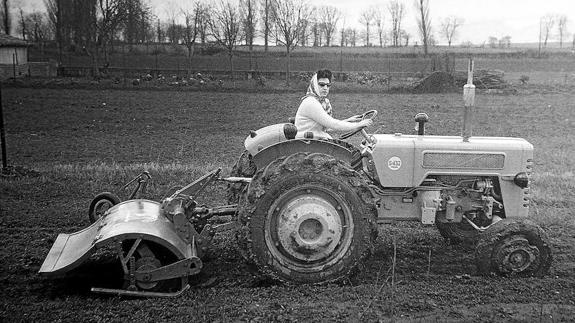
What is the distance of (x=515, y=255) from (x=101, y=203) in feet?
15.5

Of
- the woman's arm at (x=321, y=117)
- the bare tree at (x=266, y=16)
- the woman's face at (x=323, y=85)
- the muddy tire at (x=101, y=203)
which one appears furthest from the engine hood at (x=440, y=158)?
the bare tree at (x=266, y=16)

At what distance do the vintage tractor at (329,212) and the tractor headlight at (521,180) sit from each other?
1 centimetres

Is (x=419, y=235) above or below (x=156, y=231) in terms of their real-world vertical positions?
below

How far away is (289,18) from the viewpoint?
36.8m

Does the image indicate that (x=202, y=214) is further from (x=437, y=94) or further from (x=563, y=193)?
(x=437, y=94)

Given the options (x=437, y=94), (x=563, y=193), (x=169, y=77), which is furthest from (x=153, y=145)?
(x=169, y=77)

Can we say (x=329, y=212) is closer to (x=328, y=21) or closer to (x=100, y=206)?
(x=100, y=206)

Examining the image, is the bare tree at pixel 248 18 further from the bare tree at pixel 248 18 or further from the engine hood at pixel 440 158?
the engine hood at pixel 440 158

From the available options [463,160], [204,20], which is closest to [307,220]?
[463,160]

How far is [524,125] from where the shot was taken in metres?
17.3

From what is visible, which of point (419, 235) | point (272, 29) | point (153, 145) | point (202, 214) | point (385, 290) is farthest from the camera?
point (272, 29)

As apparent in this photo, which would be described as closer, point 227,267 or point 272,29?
point 227,267

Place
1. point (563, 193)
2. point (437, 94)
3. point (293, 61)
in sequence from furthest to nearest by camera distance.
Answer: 1. point (293, 61)
2. point (437, 94)
3. point (563, 193)

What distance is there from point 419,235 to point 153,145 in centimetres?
813
